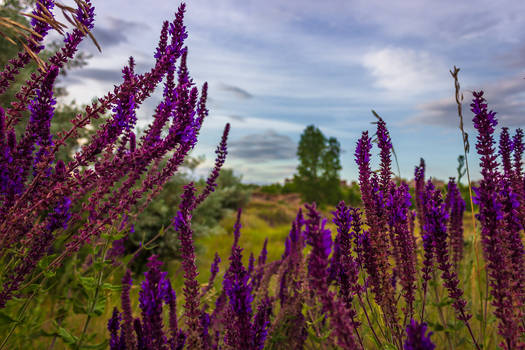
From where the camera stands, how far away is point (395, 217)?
1884 mm

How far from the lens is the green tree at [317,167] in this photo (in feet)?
107

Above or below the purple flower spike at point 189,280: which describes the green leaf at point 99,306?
below

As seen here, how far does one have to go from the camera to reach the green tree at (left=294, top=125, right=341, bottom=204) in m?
32.5

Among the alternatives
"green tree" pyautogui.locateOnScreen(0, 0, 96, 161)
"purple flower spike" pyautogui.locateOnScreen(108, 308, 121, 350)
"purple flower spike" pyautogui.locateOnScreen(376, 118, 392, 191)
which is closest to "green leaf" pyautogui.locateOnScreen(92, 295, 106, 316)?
"purple flower spike" pyautogui.locateOnScreen(108, 308, 121, 350)

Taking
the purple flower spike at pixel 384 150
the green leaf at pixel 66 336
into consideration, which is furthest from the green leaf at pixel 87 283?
the purple flower spike at pixel 384 150

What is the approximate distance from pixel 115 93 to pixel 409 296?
5.74 ft

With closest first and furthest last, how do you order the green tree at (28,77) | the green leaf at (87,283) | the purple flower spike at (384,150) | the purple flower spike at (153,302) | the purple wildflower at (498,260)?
the purple wildflower at (498,260) < the purple flower spike at (153,302) < the purple flower spike at (384,150) < the green leaf at (87,283) < the green tree at (28,77)

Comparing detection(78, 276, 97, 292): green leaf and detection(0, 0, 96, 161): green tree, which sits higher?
detection(0, 0, 96, 161): green tree

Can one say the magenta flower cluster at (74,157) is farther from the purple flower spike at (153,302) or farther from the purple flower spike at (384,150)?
the purple flower spike at (384,150)

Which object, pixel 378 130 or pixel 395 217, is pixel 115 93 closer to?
pixel 378 130

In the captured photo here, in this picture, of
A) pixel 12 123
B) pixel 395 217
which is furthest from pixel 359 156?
pixel 12 123

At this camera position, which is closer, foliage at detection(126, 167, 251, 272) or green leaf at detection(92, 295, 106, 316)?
green leaf at detection(92, 295, 106, 316)

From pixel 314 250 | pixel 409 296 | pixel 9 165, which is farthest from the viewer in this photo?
pixel 409 296

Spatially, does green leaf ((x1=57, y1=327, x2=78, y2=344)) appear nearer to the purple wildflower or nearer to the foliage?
the purple wildflower
